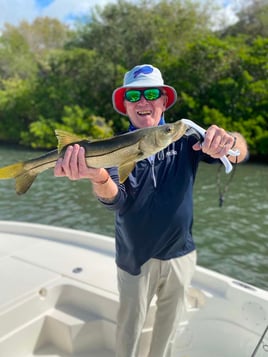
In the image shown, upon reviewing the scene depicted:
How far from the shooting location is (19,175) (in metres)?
2.17

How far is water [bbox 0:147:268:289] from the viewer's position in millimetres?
7242

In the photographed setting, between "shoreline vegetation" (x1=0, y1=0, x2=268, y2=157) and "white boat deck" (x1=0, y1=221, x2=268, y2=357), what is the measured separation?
672 inches

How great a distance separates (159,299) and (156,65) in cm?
2324

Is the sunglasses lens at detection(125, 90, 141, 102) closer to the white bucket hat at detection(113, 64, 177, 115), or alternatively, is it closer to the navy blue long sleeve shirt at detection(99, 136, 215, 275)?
the white bucket hat at detection(113, 64, 177, 115)

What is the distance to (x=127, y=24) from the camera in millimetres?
28125

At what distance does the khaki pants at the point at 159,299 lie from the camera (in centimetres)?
230

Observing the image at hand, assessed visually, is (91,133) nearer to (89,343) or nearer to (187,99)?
(187,99)

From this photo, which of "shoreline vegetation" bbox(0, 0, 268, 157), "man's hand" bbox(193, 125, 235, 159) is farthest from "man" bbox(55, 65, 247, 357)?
"shoreline vegetation" bbox(0, 0, 268, 157)

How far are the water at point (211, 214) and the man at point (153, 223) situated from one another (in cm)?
430

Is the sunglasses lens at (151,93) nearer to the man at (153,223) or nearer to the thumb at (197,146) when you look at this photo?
the man at (153,223)

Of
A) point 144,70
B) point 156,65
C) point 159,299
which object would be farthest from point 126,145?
point 156,65

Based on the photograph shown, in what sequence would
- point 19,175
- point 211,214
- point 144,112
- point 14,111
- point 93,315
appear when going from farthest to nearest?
point 14,111
point 211,214
point 93,315
point 144,112
point 19,175

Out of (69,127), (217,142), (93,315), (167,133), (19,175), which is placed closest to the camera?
(167,133)

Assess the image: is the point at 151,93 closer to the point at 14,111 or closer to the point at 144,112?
the point at 144,112
